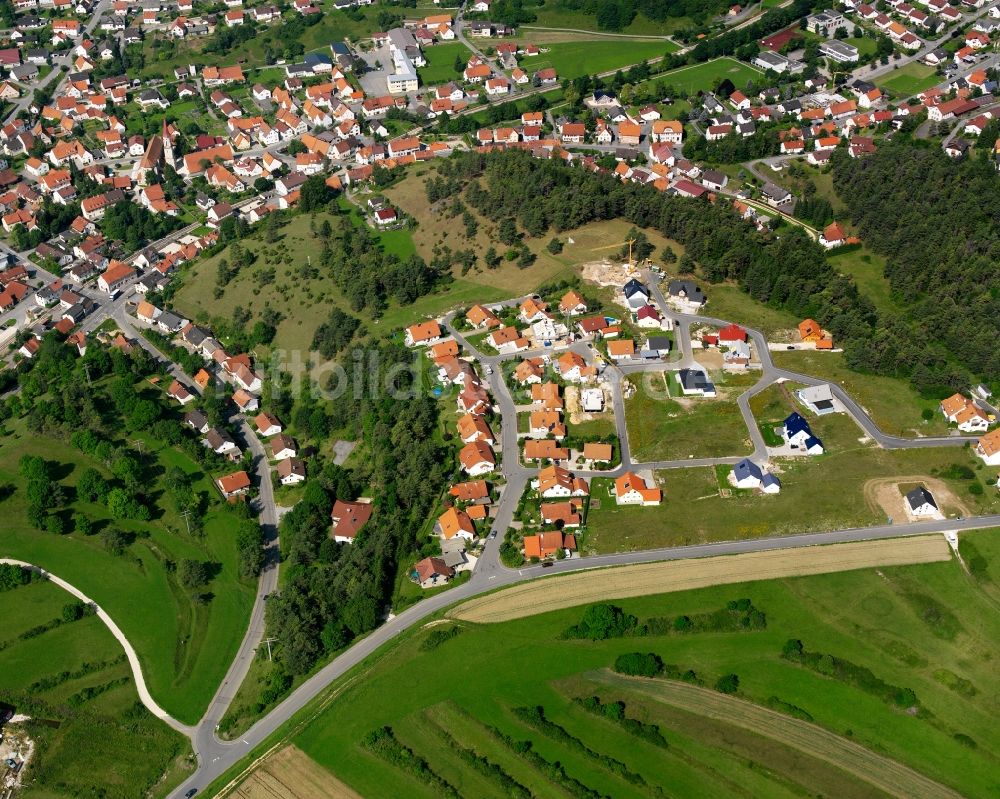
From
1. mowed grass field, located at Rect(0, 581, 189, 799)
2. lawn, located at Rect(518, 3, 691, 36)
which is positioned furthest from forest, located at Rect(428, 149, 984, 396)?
lawn, located at Rect(518, 3, 691, 36)

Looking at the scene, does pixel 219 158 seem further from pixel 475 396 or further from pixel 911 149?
pixel 911 149

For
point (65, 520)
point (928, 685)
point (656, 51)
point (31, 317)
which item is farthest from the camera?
point (656, 51)

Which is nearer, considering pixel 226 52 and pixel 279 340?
pixel 279 340

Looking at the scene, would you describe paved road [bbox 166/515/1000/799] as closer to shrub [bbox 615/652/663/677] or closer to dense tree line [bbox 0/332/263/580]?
shrub [bbox 615/652/663/677]

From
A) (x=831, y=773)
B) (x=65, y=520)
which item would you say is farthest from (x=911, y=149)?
(x=65, y=520)

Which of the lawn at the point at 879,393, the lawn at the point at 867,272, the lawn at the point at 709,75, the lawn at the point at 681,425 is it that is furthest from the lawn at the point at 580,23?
the lawn at the point at 681,425

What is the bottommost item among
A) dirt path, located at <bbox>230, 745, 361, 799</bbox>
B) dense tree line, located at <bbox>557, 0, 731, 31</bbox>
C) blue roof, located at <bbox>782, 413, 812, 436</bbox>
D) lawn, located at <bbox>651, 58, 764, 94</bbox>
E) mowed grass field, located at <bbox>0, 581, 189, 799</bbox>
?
mowed grass field, located at <bbox>0, 581, 189, 799</bbox>

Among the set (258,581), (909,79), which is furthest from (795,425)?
(909,79)

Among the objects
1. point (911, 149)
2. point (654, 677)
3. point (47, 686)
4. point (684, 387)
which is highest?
point (911, 149)
